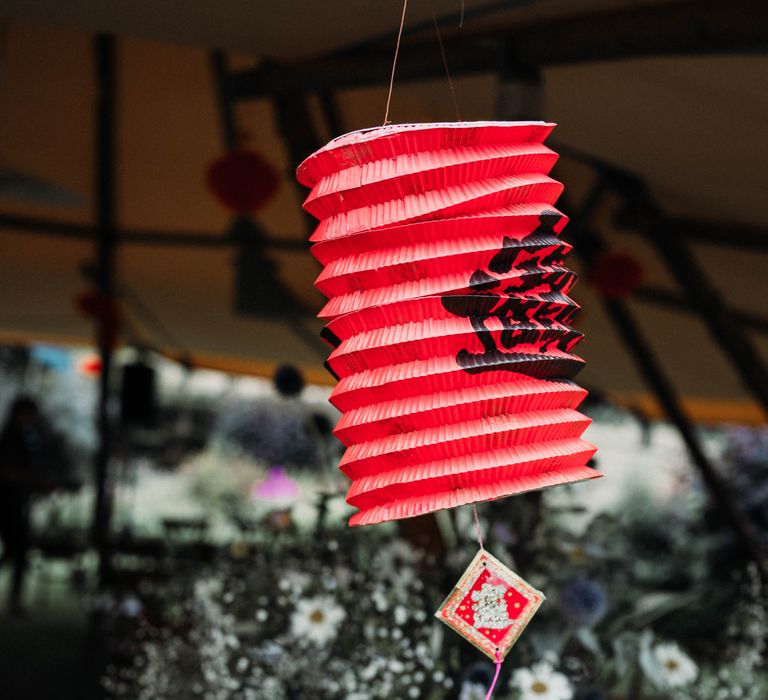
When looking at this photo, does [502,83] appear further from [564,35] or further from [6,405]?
[6,405]

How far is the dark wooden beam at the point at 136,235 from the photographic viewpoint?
6371mm

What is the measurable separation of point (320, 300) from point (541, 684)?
14.5 ft

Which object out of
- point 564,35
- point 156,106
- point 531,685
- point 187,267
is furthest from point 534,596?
point 187,267

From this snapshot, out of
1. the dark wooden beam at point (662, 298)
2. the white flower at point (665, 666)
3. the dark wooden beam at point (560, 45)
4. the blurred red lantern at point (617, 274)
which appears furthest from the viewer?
the dark wooden beam at point (662, 298)

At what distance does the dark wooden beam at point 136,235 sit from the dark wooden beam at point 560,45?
2288 millimetres

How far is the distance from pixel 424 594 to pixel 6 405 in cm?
938

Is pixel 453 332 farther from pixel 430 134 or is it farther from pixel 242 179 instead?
pixel 242 179

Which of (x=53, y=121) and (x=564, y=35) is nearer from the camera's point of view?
(x=564, y=35)

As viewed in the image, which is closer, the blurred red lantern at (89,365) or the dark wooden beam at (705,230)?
the dark wooden beam at (705,230)

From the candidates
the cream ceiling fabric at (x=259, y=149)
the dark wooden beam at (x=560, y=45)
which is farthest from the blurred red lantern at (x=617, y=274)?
the dark wooden beam at (x=560, y=45)

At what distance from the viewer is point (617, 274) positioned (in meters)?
4.87

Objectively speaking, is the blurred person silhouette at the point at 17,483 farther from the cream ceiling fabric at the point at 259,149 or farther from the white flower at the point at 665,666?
the white flower at the point at 665,666

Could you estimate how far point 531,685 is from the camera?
2.39 m

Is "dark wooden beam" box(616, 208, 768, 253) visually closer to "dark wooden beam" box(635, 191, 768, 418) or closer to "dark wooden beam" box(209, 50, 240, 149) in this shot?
"dark wooden beam" box(635, 191, 768, 418)
